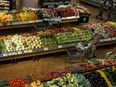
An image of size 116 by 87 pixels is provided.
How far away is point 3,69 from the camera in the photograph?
8.18m

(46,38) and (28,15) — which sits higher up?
(28,15)

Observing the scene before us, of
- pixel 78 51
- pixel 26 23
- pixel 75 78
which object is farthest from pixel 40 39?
pixel 75 78

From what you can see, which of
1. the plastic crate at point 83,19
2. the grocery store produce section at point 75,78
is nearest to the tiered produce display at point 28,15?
the plastic crate at point 83,19

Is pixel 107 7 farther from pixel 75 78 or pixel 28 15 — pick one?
pixel 75 78

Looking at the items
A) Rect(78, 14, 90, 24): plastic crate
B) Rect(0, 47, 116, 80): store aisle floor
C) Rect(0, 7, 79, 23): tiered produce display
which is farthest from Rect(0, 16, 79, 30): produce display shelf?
Rect(0, 47, 116, 80): store aisle floor

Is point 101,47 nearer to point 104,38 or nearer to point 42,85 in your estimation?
point 104,38

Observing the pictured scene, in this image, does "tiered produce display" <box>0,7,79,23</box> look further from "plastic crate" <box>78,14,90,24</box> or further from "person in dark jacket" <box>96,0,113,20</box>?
"person in dark jacket" <box>96,0,113,20</box>

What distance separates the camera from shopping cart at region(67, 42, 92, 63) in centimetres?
878

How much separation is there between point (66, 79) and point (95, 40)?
3156mm

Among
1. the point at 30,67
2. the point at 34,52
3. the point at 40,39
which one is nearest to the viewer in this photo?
the point at 30,67

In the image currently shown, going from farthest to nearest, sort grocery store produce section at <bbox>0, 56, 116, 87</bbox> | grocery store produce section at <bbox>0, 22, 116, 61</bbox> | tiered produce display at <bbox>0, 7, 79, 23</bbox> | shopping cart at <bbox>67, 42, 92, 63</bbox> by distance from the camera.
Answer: tiered produce display at <bbox>0, 7, 79, 23</bbox> < shopping cart at <bbox>67, 42, 92, 63</bbox> < grocery store produce section at <bbox>0, 22, 116, 61</bbox> < grocery store produce section at <bbox>0, 56, 116, 87</bbox>

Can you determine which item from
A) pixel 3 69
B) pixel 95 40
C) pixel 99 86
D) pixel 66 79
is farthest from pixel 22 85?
pixel 95 40

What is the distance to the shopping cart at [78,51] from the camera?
8782mm

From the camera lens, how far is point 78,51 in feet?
29.5
